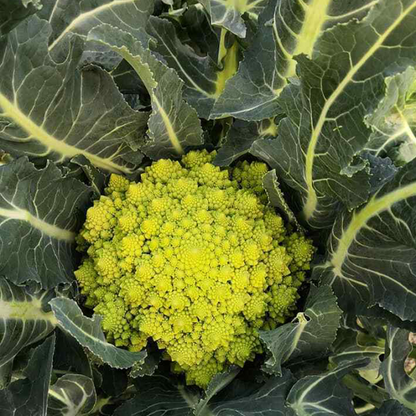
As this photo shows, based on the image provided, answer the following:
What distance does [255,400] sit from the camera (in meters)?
1.09

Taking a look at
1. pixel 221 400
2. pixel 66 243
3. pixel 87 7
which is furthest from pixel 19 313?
pixel 87 7

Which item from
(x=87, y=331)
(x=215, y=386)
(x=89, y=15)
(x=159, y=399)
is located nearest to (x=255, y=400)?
(x=215, y=386)

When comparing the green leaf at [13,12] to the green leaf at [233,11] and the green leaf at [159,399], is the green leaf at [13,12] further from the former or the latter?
the green leaf at [159,399]

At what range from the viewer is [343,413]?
1.04m

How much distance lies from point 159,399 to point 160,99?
26.3 inches

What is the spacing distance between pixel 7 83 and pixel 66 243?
0.40m

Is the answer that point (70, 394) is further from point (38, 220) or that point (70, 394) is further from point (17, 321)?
point (38, 220)

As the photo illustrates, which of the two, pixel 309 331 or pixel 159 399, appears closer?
pixel 309 331

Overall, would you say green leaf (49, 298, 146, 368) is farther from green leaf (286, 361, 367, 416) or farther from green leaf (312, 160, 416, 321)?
green leaf (312, 160, 416, 321)

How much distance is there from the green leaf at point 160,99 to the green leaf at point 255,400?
22.5 inches

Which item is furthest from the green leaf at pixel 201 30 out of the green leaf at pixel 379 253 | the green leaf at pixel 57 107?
the green leaf at pixel 379 253

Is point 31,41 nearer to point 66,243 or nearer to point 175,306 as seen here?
point 66,243

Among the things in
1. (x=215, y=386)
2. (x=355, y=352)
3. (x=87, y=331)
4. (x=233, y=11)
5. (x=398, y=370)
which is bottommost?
(x=355, y=352)

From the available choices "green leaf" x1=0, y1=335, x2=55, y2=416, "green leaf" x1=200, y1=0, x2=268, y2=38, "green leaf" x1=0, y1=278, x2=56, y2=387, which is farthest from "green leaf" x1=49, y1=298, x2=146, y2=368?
"green leaf" x1=200, y1=0, x2=268, y2=38
